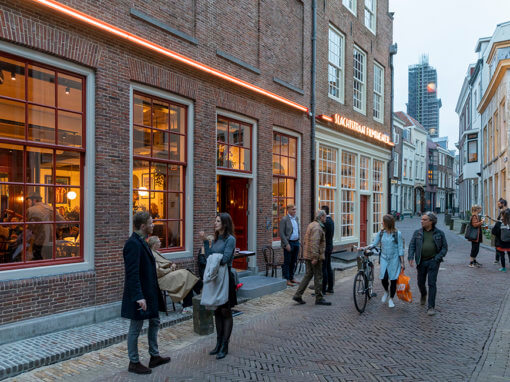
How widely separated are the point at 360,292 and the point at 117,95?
5510 mm

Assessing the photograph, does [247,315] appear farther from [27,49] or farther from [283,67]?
[283,67]

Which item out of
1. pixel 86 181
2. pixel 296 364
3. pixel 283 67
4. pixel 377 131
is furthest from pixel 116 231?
pixel 377 131

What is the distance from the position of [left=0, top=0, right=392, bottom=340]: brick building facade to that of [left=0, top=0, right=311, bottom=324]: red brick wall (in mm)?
21

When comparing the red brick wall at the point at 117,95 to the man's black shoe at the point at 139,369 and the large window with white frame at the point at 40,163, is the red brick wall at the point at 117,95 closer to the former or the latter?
A: the large window with white frame at the point at 40,163

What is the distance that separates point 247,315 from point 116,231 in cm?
270

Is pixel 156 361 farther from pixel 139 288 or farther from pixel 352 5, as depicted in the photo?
pixel 352 5

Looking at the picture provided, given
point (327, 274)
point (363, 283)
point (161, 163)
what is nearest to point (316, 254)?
point (363, 283)

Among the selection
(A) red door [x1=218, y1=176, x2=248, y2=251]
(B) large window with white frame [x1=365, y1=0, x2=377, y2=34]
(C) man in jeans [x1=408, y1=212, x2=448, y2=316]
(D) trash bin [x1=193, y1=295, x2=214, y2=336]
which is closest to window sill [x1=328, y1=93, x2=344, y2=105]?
(B) large window with white frame [x1=365, y1=0, x2=377, y2=34]

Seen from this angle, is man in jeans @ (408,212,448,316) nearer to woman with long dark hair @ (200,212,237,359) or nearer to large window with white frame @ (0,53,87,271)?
woman with long dark hair @ (200,212,237,359)

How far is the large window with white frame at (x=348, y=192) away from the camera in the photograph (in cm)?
1567

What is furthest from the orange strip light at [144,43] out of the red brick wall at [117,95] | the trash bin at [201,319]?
the trash bin at [201,319]

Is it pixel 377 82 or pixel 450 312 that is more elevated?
pixel 377 82

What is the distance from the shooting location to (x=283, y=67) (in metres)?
12.0

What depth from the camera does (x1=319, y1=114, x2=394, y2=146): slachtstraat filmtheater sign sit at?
46.9 ft
